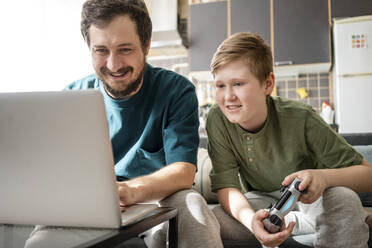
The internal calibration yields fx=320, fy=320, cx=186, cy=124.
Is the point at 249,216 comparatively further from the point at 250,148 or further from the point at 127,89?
the point at 127,89

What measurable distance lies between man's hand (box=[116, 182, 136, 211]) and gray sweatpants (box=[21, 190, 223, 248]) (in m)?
0.12

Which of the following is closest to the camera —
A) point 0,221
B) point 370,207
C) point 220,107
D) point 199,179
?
point 0,221

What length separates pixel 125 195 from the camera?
2.13 ft

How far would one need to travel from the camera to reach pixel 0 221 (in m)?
0.60

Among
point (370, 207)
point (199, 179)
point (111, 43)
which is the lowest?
point (370, 207)

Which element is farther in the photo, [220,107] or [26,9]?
[26,9]

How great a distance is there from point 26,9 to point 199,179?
1843 millimetres

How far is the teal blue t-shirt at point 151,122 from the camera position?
100 cm

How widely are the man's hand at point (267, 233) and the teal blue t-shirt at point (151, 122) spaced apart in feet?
0.92

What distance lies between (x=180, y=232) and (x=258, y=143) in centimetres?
51

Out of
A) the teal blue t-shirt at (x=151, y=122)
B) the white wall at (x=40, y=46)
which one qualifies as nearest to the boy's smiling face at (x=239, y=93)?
the teal blue t-shirt at (x=151, y=122)

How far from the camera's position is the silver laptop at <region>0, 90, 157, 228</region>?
49 cm

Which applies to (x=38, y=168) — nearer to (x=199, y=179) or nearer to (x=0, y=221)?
(x=0, y=221)

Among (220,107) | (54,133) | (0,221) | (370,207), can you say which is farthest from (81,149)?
(370,207)
